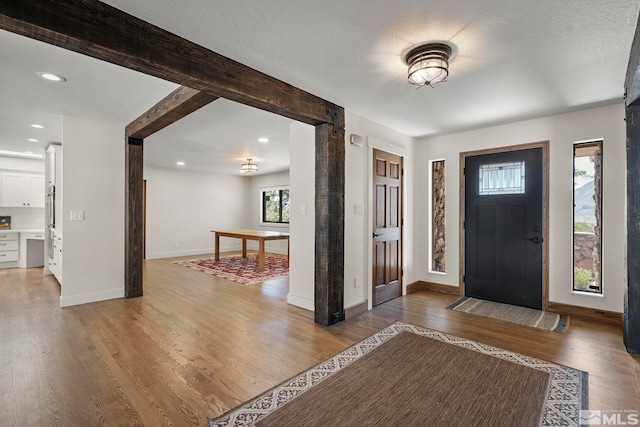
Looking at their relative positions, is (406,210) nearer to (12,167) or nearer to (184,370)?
(184,370)

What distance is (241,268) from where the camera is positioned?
6.54m

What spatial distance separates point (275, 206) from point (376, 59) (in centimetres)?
746

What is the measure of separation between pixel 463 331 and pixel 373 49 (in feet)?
8.98

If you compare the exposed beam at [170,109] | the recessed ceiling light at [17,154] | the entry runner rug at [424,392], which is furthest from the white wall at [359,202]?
the recessed ceiling light at [17,154]

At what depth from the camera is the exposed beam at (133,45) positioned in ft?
5.01

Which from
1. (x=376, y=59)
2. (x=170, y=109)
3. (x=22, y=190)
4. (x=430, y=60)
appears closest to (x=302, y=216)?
(x=170, y=109)

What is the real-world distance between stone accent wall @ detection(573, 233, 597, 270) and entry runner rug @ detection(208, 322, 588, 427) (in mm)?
1930

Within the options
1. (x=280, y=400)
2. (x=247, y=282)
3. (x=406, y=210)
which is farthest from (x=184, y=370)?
(x=406, y=210)

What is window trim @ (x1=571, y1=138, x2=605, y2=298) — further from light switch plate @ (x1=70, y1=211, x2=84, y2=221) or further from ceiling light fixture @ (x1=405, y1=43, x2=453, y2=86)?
light switch plate @ (x1=70, y1=211, x2=84, y2=221)

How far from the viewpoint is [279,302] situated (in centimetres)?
407

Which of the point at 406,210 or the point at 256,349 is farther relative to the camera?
the point at 406,210

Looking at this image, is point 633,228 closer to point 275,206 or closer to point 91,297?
point 91,297

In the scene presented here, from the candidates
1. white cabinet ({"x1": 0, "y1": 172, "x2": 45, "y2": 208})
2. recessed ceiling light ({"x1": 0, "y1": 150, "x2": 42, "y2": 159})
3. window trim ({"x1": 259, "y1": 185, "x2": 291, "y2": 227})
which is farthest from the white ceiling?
window trim ({"x1": 259, "y1": 185, "x2": 291, "y2": 227})

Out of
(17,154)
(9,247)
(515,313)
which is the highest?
(17,154)
